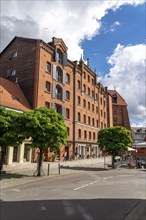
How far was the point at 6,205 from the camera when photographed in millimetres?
9453

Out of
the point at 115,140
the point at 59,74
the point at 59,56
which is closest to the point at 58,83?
the point at 59,74

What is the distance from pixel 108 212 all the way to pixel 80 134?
122 ft

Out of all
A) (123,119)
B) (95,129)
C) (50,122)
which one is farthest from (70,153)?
(123,119)

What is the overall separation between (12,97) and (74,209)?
24099mm

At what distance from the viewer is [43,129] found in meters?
18.5

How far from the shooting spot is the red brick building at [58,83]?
34938 millimetres

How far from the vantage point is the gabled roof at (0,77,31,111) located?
95.1 ft

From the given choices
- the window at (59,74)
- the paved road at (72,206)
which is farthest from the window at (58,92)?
the paved road at (72,206)

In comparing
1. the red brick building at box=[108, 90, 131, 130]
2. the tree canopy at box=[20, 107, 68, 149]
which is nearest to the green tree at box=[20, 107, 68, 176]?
the tree canopy at box=[20, 107, 68, 149]

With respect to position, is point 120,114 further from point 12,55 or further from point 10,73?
point 10,73

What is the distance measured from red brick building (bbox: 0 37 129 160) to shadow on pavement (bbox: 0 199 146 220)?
23.9 meters

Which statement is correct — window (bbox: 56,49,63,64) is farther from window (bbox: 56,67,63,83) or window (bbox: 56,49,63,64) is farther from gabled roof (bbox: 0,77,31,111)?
gabled roof (bbox: 0,77,31,111)

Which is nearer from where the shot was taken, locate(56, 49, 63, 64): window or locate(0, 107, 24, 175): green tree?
locate(0, 107, 24, 175): green tree

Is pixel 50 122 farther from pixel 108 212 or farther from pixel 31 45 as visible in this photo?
pixel 31 45
